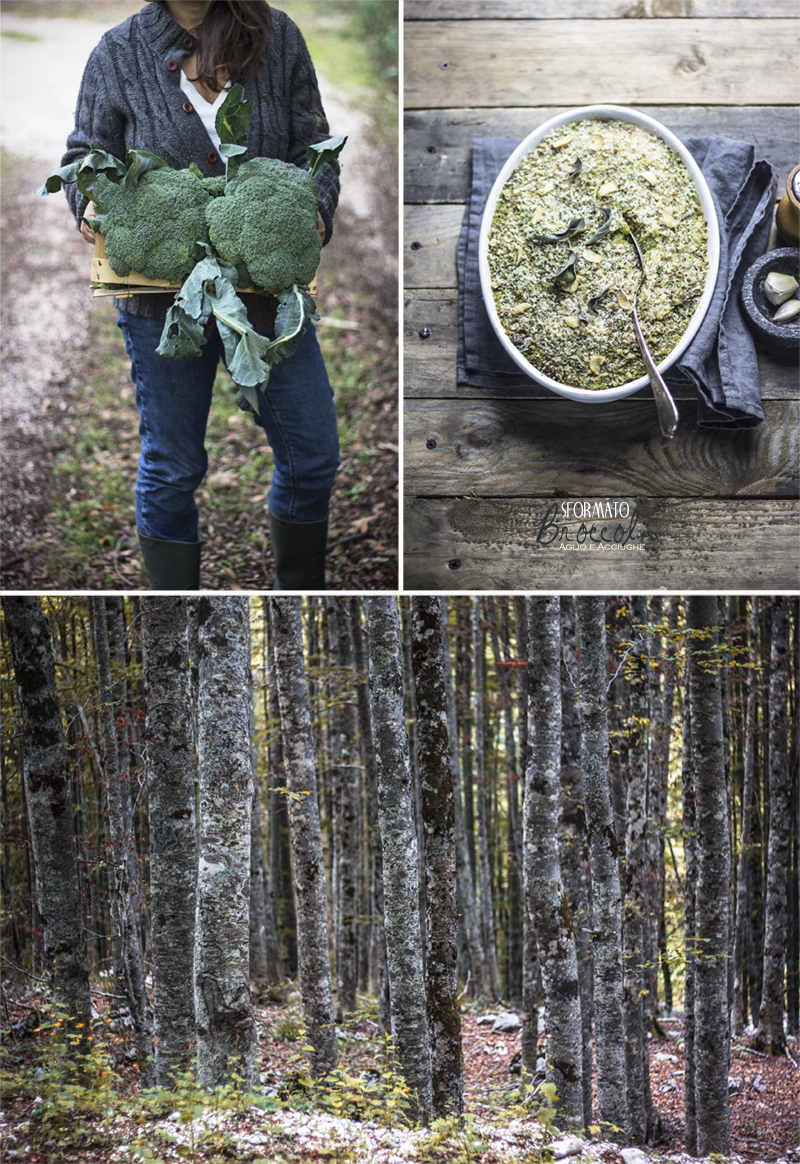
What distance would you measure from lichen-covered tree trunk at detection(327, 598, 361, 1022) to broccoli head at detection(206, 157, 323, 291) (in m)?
3.70

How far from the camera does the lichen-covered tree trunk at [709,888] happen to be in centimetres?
389

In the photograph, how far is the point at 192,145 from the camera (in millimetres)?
1943

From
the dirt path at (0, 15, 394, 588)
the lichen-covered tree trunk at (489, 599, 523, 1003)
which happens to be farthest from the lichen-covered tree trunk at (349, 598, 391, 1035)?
the dirt path at (0, 15, 394, 588)

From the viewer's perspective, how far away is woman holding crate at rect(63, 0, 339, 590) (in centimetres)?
194

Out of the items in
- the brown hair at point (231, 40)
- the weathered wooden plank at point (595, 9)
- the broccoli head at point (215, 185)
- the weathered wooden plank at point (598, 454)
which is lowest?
the weathered wooden plank at point (598, 454)

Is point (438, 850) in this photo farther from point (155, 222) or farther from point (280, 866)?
point (280, 866)

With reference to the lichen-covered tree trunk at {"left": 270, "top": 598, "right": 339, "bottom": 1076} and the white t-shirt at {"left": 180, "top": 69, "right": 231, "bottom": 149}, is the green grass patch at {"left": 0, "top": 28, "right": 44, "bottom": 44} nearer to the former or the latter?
the white t-shirt at {"left": 180, "top": 69, "right": 231, "bottom": 149}

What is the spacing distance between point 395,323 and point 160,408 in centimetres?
105

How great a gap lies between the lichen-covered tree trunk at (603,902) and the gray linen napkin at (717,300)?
1777mm


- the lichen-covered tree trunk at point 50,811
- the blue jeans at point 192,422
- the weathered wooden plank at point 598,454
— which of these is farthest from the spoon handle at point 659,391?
the lichen-covered tree trunk at point 50,811

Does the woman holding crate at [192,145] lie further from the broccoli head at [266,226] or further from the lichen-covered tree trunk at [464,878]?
the lichen-covered tree trunk at [464,878]

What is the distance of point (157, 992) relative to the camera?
11.7 feet

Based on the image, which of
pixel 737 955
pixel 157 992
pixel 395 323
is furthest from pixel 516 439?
pixel 737 955

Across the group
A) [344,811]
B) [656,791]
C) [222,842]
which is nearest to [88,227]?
[222,842]
